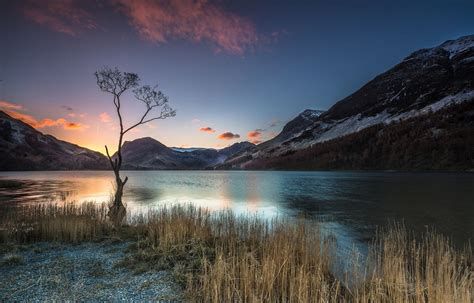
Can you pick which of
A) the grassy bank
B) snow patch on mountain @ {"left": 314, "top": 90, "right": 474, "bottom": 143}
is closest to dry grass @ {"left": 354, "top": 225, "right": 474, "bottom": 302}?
the grassy bank

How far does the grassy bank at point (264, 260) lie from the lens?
586cm

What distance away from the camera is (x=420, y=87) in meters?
164

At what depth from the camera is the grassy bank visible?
586cm

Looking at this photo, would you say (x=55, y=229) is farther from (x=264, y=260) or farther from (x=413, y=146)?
(x=413, y=146)

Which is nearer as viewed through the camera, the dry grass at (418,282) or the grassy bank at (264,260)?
the dry grass at (418,282)

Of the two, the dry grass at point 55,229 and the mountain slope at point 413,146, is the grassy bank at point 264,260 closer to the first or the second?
the dry grass at point 55,229

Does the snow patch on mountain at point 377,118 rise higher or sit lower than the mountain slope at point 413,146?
higher

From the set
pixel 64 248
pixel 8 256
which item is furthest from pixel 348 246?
pixel 8 256

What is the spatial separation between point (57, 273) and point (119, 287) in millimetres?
2407

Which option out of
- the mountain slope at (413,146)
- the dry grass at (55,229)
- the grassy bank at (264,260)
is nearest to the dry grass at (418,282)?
the grassy bank at (264,260)

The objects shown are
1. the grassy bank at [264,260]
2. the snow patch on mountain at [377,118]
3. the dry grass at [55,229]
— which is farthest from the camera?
the snow patch on mountain at [377,118]

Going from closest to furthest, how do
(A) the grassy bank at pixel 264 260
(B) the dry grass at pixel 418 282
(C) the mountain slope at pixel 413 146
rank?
(B) the dry grass at pixel 418 282 → (A) the grassy bank at pixel 264 260 → (C) the mountain slope at pixel 413 146

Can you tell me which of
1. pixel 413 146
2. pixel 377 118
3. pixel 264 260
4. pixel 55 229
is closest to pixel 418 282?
pixel 264 260

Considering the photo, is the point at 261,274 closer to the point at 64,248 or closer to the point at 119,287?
the point at 119,287
